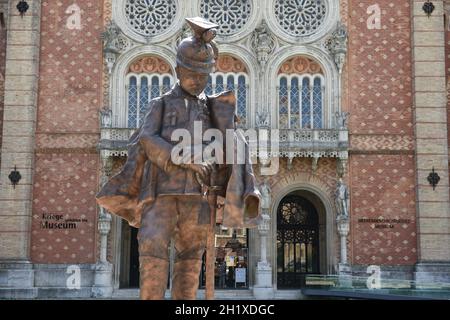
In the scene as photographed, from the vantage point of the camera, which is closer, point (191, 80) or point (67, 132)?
point (191, 80)

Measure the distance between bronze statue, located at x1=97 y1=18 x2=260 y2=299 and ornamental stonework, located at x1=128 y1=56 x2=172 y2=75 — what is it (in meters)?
18.9

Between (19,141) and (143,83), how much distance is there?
16.4 ft

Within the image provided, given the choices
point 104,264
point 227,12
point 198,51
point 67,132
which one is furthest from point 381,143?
point 198,51

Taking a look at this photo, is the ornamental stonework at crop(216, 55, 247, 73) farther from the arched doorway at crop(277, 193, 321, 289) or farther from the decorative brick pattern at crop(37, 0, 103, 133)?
the arched doorway at crop(277, 193, 321, 289)

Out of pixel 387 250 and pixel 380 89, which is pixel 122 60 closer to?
pixel 380 89

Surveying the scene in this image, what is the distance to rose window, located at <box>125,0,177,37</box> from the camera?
26.5m

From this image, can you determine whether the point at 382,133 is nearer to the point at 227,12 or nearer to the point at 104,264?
the point at 227,12

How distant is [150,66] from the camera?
1041 inches

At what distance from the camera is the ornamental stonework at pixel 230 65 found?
1038 inches

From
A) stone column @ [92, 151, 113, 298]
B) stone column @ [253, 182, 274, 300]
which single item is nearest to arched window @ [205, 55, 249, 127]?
stone column @ [253, 182, 274, 300]

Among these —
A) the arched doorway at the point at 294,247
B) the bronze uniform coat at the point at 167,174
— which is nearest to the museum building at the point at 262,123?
the arched doorway at the point at 294,247

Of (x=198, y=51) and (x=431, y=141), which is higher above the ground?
(x=431, y=141)

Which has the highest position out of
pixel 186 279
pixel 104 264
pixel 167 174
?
pixel 167 174

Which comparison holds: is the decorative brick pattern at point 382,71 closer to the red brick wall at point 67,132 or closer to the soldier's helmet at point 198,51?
the red brick wall at point 67,132
